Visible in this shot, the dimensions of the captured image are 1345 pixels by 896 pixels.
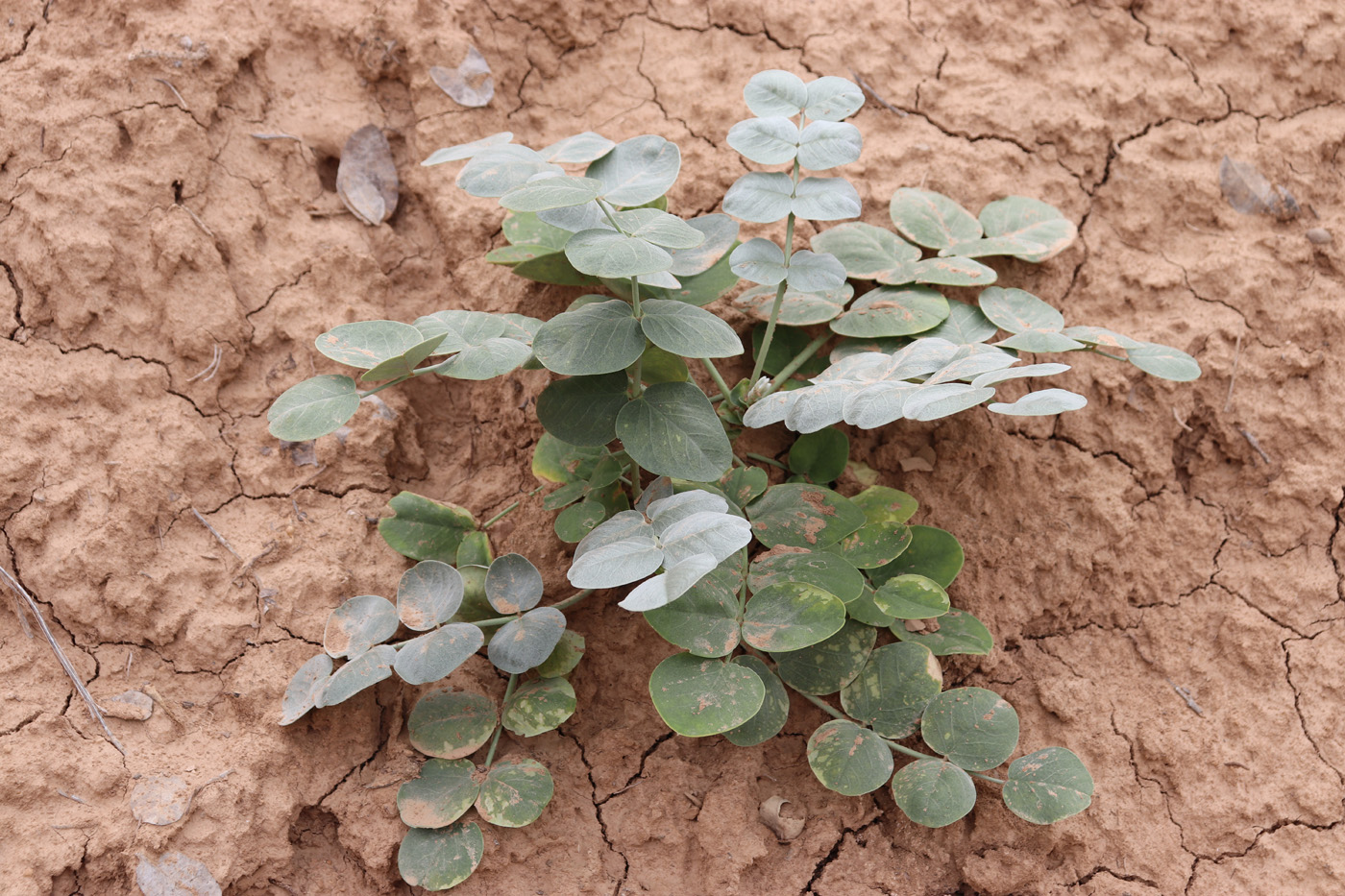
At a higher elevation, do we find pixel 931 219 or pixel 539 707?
pixel 931 219

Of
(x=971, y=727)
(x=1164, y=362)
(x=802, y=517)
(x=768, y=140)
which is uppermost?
(x=768, y=140)

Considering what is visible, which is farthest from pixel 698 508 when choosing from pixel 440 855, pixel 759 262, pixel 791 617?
pixel 440 855

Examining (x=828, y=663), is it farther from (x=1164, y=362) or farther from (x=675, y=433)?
(x=1164, y=362)

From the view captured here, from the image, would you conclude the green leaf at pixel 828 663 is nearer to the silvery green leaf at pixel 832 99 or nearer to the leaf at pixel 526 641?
the leaf at pixel 526 641

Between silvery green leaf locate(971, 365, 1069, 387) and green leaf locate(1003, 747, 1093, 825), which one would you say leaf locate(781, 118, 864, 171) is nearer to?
silvery green leaf locate(971, 365, 1069, 387)

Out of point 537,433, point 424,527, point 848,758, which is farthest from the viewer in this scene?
point 537,433

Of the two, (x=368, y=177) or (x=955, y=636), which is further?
(x=368, y=177)

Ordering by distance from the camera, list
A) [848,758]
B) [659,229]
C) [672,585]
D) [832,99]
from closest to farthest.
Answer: [672,585] → [659,229] → [848,758] → [832,99]
